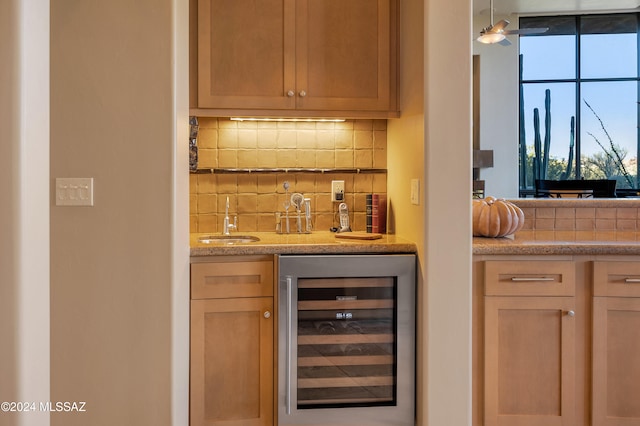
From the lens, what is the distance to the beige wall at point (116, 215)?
6.95 feet

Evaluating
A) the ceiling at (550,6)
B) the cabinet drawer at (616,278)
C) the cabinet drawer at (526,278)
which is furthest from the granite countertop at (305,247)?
the ceiling at (550,6)

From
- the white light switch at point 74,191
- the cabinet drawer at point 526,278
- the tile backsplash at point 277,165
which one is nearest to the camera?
the white light switch at point 74,191

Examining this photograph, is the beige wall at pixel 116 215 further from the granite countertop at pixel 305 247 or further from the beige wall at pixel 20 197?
A: the beige wall at pixel 20 197

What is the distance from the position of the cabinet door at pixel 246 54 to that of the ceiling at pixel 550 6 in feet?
16.4

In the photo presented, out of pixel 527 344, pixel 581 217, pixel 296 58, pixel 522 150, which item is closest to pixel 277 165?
pixel 296 58

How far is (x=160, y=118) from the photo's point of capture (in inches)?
84.3

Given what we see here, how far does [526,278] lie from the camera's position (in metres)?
2.41

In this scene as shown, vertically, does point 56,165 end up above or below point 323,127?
below

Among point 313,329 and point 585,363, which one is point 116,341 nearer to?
point 313,329

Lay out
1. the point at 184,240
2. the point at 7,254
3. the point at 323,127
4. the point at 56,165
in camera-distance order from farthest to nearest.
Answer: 1. the point at 323,127
2. the point at 184,240
3. the point at 56,165
4. the point at 7,254

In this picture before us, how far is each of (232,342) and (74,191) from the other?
94cm

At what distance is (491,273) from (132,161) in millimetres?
1632

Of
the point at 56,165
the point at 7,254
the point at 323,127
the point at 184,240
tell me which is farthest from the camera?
the point at 323,127

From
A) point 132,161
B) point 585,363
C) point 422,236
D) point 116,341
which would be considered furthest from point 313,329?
point 585,363
